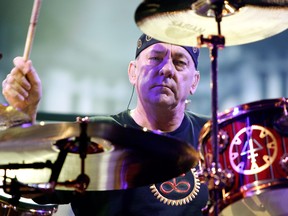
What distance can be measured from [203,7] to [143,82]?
77 centimetres

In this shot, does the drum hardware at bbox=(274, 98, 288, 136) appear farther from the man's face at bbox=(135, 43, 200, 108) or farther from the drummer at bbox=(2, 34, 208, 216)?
the man's face at bbox=(135, 43, 200, 108)

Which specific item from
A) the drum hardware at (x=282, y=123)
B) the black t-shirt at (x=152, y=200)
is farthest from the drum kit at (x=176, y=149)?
the black t-shirt at (x=152, y=200)

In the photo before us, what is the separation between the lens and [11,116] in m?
1.42

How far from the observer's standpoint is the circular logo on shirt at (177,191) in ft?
7.28

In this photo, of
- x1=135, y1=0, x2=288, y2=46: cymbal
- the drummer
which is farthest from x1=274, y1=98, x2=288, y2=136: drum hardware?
the drummer

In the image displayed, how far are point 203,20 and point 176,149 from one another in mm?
555

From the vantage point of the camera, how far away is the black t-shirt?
2203 mm

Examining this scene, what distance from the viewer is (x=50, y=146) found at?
61.9 inches

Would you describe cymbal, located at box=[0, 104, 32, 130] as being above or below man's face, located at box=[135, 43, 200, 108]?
below

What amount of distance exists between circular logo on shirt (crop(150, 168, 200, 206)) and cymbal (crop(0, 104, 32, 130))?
2.99ft

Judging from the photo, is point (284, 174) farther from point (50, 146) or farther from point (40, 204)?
point (40, 204)

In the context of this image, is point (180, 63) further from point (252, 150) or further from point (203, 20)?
point (252, 150)

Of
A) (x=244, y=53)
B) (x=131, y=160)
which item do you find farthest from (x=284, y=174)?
(x=244, y=53)

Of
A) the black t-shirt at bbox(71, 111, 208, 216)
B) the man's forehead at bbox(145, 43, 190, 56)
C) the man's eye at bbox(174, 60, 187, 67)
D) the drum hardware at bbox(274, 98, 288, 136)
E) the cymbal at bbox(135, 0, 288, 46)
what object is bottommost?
the black t-shirt at bbox(71, 111, 208, 216)
